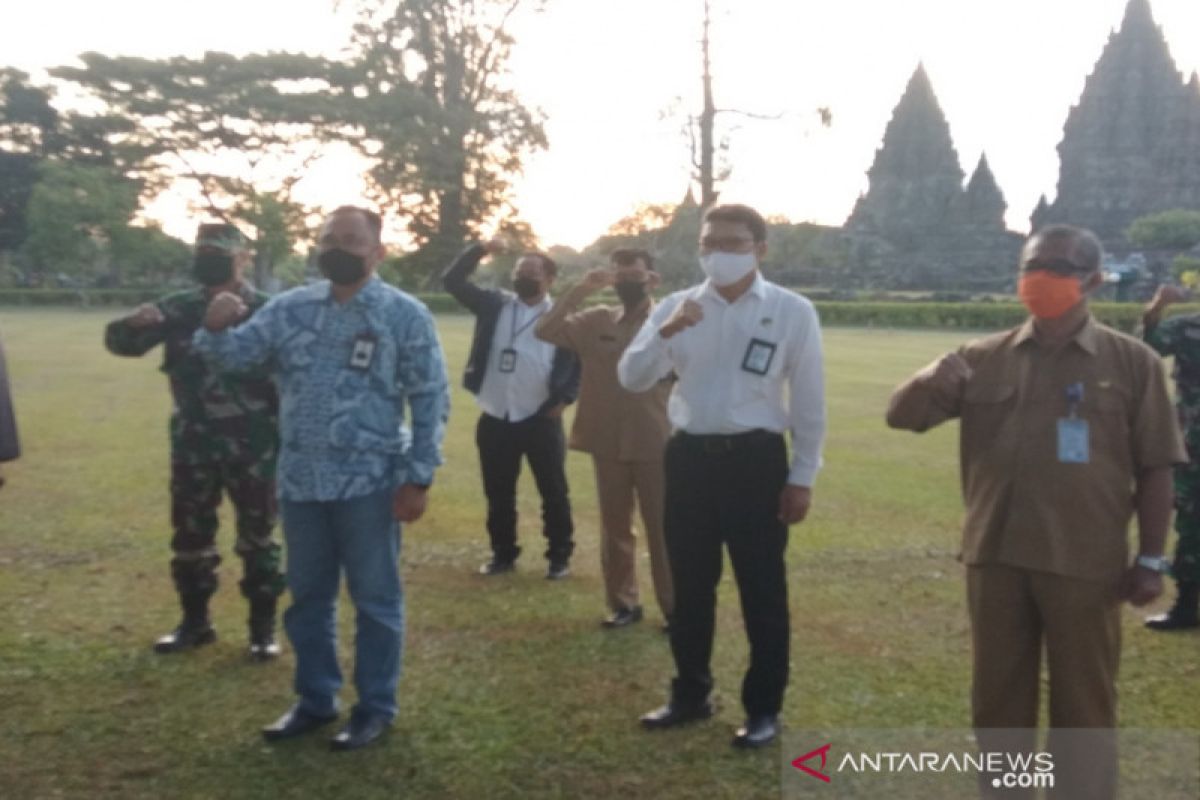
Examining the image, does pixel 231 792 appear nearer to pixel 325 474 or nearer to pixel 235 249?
pixel 325 474

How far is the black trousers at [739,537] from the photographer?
4484 millimetres

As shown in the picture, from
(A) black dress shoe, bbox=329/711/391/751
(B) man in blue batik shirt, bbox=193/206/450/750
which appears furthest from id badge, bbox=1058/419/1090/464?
(A) black dress shoe, bbox=329/711/391/751

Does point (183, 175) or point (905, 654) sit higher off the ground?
point (183, 175)

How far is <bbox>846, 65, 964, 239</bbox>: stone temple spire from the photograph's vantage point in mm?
74062

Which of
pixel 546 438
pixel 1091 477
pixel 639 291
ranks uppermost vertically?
pixel 639 291

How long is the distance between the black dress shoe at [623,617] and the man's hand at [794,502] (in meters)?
1.78

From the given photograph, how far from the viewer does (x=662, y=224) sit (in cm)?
4212

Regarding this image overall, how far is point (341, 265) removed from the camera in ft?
14.7

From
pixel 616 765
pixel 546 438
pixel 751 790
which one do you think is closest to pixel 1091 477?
pixel 751 790

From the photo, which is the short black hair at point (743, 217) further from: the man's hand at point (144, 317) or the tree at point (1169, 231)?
the tree at point (1169, 231)

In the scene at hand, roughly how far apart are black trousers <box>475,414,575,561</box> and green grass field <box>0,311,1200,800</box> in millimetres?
244

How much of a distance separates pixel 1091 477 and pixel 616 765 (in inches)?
71.1

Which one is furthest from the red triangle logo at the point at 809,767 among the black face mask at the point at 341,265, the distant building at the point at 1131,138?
the distant building at the point at 1131,138

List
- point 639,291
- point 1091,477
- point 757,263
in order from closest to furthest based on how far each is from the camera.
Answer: point 1091,477 < point 757,263 < point 639,291
